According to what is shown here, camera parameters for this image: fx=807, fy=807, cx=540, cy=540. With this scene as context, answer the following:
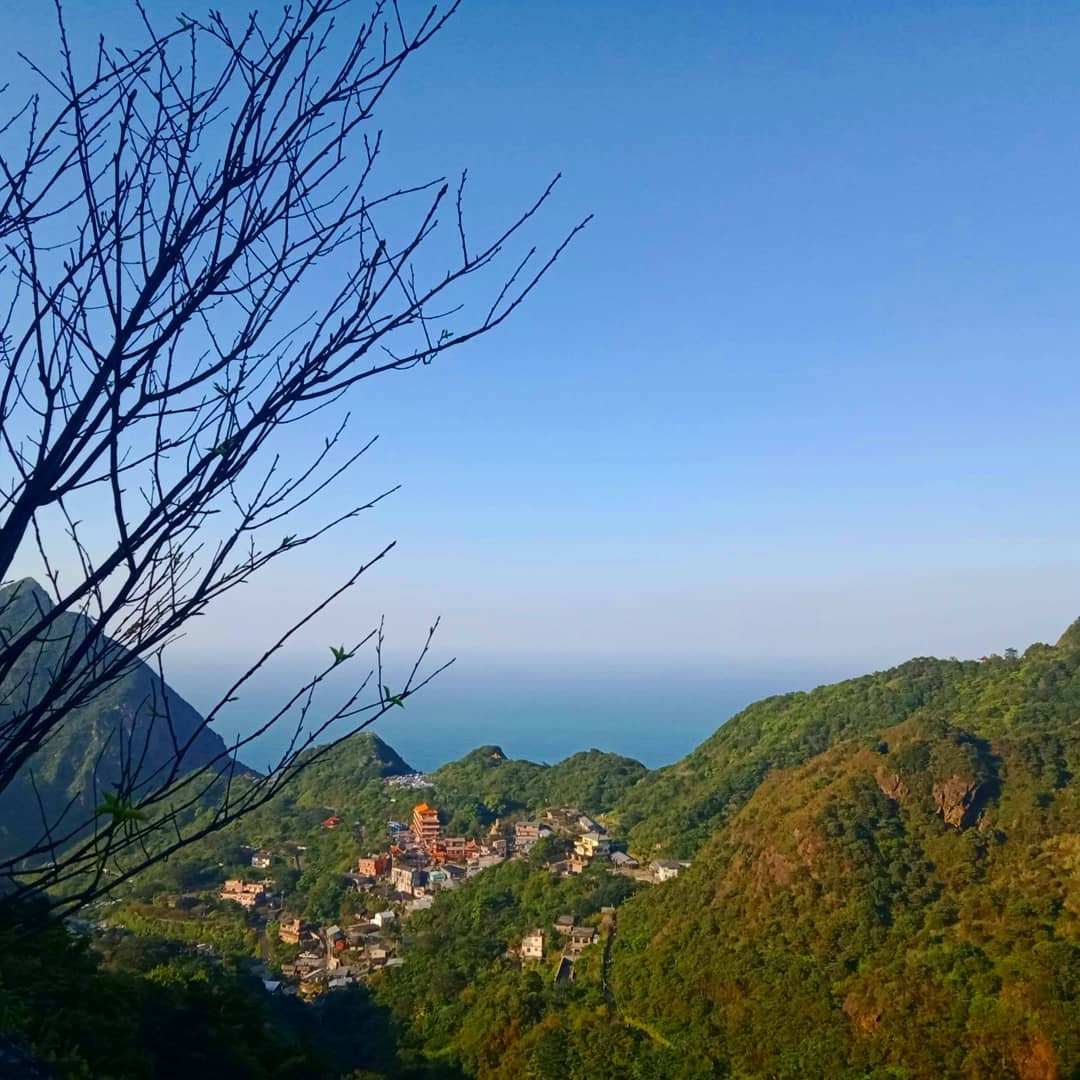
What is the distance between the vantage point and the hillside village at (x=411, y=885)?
474 inches

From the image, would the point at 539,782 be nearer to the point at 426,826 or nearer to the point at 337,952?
the point at 426,826

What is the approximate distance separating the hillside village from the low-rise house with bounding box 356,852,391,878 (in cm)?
2

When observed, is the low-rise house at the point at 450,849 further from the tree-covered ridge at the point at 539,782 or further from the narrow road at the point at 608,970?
the narrow road at the point at 608,970

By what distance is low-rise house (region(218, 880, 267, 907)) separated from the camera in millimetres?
16469

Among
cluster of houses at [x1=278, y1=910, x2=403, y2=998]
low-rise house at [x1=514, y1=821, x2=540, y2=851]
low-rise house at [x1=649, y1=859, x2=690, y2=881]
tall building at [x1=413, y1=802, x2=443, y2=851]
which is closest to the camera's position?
cluster of houses at [x1=278, y1=910, x2=403, y2=998]

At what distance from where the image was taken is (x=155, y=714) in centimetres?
100

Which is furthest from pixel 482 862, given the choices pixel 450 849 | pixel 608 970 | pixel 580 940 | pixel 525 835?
pixel 608 970

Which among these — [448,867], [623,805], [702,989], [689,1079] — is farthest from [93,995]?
[623,805]

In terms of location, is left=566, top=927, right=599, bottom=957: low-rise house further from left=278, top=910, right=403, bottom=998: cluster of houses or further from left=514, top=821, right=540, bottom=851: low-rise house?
left=514, top=821, right=540, bottom=851: low-rise house

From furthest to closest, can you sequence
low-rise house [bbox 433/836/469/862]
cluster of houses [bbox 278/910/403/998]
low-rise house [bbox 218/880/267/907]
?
low-rise house [bbox 433/836/469/862] → low-rise house [bbox 218/880/267/907] → cluster of houses [bbox 278/910/403/998]

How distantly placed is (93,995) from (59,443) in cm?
610

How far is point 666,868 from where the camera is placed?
14023mm

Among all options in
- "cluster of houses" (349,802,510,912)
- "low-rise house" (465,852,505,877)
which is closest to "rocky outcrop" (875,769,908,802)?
"low-rise house" (465,852,505,877)

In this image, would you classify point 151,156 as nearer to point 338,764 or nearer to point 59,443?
point 59,443
